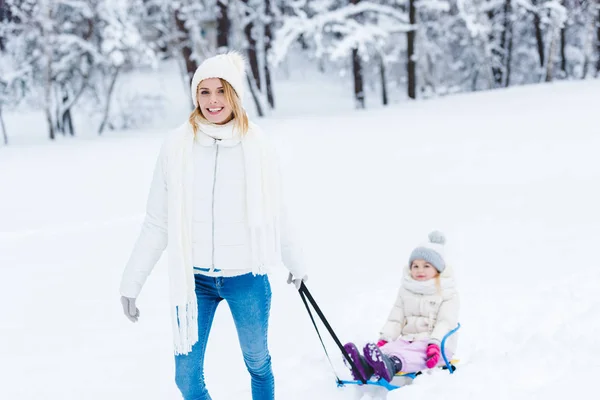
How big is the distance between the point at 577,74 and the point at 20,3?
2194 cm

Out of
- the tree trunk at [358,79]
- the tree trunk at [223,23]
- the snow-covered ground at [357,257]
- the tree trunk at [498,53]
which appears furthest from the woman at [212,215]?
the tree trunk at [498,53]

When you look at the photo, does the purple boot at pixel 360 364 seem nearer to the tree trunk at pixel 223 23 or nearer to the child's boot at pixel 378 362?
the child's boot at pixel 378 362

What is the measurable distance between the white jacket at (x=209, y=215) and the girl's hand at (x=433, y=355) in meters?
1.76

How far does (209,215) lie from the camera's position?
2.92 metres

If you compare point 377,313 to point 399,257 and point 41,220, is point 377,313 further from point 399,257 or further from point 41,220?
point 41,220

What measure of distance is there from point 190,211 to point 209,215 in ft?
0.31

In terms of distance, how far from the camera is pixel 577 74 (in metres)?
26.5

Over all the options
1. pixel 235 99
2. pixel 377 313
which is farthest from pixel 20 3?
pixel 235 99

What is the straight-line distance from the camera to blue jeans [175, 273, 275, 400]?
303 cm

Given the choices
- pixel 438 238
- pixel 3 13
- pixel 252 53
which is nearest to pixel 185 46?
pixel 252 53

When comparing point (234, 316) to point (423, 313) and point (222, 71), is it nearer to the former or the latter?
point (222, 71)

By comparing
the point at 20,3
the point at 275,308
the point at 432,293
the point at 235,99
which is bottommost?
the point at 275,308

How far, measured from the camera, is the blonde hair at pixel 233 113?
2.85 metres

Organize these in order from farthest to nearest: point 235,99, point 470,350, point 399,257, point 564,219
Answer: point 564,219, point 399,257, point 470,350, point 235,99
